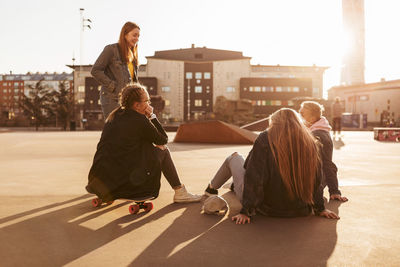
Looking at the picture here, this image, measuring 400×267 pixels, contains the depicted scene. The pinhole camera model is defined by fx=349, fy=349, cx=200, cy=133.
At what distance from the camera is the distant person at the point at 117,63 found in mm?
4008

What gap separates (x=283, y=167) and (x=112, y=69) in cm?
246

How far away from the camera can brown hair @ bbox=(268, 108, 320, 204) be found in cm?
255

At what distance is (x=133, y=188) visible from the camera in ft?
9.70

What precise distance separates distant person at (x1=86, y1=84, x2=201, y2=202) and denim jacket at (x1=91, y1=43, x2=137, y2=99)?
41.1 inches

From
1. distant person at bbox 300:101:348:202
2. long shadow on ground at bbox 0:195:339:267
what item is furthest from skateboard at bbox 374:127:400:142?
long shadow on ground at bbox 0:195:339:267

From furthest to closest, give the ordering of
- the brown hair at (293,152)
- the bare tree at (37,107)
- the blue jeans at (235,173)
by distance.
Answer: the bare tree at (37,107), the blue jeans at (235,173), the brown hair at (293,152)

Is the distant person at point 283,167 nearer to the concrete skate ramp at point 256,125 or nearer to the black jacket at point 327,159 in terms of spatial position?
the black jacket at point 327,159

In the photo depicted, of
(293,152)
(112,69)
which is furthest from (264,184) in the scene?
(112,69)

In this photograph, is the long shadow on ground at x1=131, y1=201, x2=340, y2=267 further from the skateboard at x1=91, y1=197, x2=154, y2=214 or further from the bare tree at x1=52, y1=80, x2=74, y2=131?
the bare tree at x1=52, y1=80, x2=74, y2=131

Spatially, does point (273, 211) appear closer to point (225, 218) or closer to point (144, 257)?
point (225, 218)

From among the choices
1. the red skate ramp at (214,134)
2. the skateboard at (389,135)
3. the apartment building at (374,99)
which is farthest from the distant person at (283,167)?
the apartment building at (374,99)

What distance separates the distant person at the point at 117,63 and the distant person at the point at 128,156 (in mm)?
1054

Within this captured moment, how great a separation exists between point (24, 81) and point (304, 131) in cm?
11994

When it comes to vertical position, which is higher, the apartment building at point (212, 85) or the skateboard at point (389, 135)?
the apartment building at point (212, 85)
